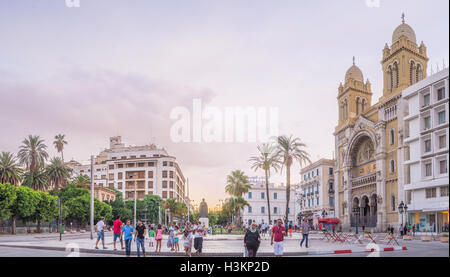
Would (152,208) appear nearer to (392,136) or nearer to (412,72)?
(392,136)

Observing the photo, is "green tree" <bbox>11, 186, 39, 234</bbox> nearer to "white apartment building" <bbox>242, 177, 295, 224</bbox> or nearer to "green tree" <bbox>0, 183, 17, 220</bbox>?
"green tree" <bbox>0, 183, 17, 220</bbox>

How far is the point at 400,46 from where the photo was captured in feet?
181

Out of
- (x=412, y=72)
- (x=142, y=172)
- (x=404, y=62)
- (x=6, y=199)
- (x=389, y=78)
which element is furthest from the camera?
(x=142, y=172)

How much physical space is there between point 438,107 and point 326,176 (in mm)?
74345

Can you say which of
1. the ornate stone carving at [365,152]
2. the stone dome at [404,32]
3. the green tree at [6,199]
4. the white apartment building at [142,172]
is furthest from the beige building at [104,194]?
the stone dome at [404,32]

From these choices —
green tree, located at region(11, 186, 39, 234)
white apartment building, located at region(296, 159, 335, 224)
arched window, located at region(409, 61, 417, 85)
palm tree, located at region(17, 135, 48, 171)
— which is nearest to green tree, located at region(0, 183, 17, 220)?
green tree, located at region(11, 186, 39, 234)

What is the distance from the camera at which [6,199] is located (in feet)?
156

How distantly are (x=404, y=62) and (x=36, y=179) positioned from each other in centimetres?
5392

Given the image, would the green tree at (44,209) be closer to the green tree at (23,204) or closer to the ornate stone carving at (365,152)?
the green tree at (23,204)

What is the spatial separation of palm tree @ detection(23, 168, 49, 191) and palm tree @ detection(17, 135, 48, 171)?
0.97m

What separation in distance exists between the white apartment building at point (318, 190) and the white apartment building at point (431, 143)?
68.7 m

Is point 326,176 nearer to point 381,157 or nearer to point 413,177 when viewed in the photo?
point 381,157

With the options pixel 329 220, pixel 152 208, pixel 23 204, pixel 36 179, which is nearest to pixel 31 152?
pixel 36 179
